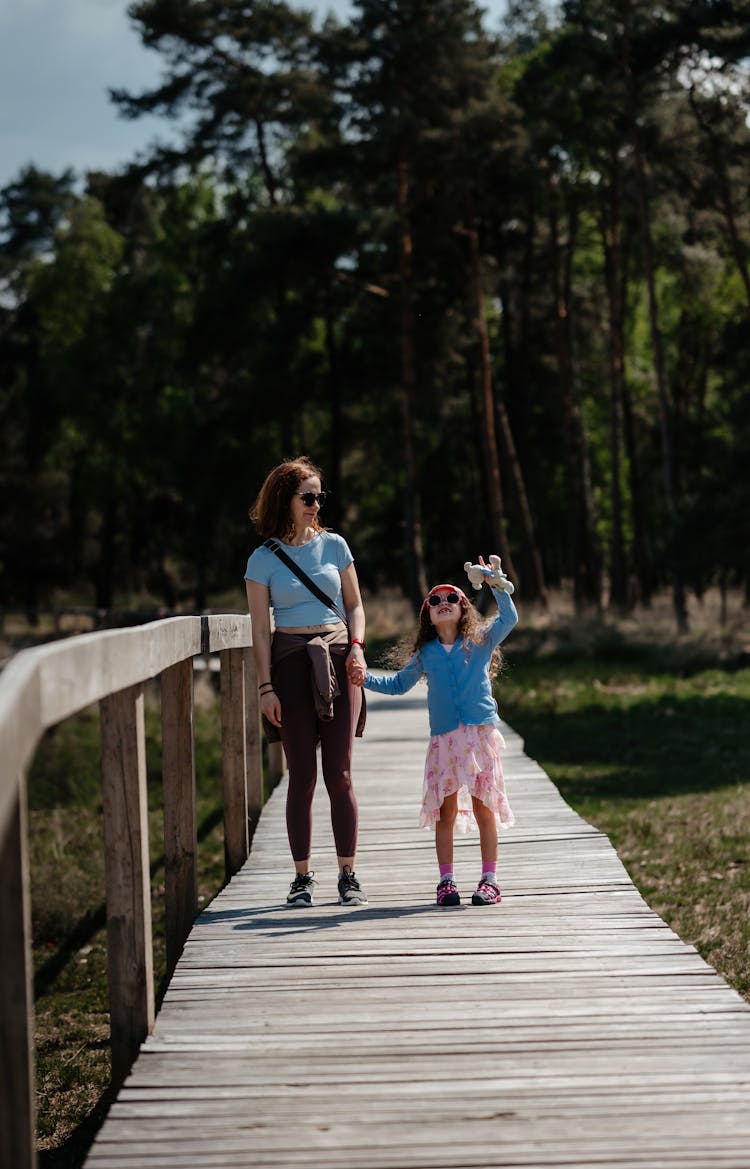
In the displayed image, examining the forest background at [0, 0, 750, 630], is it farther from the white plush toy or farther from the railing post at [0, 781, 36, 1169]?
the railing post at [0, 781, 36, 1169]

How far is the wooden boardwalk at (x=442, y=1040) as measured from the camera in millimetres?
3213

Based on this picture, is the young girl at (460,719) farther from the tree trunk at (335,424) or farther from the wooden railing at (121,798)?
the tree trunk at (335,424)

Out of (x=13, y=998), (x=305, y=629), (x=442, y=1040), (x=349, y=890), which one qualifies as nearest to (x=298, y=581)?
(x=305, y=629)

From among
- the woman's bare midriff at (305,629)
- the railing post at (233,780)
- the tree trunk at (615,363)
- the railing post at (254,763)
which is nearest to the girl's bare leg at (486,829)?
the woman's bare midriff at (305,629)

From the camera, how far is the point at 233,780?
6.93 metres

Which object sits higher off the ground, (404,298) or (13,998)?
(404,298)

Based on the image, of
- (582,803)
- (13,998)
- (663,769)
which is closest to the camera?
(13,998)

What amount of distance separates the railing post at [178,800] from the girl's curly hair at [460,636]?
0.93 m

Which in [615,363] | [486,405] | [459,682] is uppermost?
[615,363]

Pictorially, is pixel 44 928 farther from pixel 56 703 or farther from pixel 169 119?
pixel 169 119

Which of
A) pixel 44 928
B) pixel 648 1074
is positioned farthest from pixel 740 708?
pixel 648 1074

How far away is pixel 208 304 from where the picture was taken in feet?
111

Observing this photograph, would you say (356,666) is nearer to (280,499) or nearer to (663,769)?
(280,499)

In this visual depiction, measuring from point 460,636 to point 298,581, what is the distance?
72 cm
